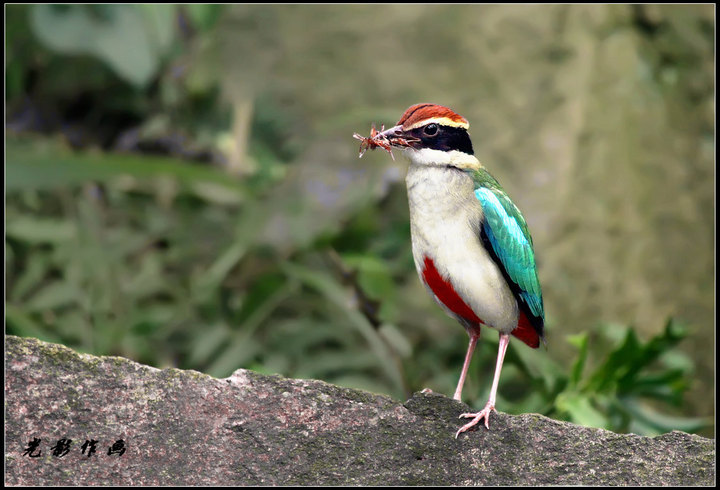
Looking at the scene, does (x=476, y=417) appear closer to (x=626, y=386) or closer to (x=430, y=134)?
(x=430, y=134)

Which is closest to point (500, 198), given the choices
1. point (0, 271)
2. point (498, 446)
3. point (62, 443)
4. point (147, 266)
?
point (498, 446)

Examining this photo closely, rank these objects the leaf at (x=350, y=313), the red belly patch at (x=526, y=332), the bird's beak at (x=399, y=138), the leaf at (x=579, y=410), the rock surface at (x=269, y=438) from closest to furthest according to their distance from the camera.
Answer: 1. the rock surface at (x=269, y=438)
2. the bird's beak at (x=399, y=138)
3. the red belly patch at (x=526, y=332)
4. the leaf at (x=579, y=410)
5. the leaf at (x=350, y=313)

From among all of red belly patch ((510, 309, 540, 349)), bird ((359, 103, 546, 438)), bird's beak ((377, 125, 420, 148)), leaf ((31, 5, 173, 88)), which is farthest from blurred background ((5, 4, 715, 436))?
bird's beak ((377, 125, 420, 148))

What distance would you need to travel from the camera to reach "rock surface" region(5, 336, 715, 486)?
220 centimetres

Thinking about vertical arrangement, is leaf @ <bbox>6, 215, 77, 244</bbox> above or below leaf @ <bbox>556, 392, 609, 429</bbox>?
above

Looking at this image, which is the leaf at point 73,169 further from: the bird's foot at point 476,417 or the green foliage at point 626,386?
the bird's foot at point 476,417

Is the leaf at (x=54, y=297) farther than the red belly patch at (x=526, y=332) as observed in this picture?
Yes

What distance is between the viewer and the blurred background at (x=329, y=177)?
4.48 m

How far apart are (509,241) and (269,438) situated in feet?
2.56

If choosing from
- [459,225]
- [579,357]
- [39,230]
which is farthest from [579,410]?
[39,230]

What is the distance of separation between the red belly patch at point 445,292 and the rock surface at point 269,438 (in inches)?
9.2

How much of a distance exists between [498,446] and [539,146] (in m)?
2.81

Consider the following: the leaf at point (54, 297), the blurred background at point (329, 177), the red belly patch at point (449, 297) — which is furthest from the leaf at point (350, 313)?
the red belly patch at point (449, 297)

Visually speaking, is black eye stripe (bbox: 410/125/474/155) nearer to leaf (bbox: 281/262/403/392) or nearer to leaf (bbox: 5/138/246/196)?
leaf (bbox: 281/262/403/392)
